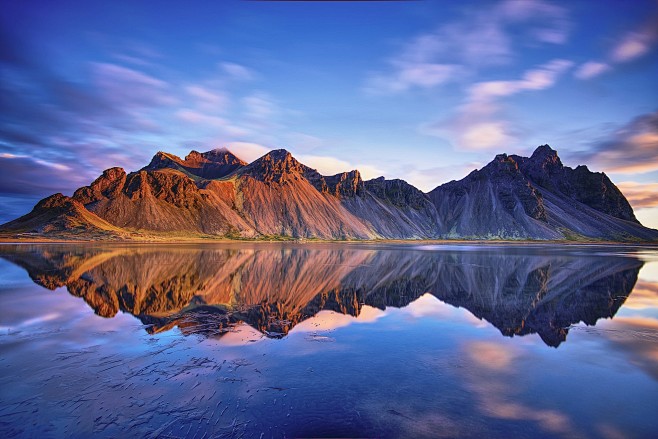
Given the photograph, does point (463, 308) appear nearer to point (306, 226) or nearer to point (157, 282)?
point (157, 282)

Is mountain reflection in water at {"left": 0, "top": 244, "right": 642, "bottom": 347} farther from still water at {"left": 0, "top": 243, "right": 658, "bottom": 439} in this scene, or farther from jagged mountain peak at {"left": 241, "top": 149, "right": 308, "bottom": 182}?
jagged mountain peak at {"left": 241, "top": 149, "right": 308, "bottom": 182}

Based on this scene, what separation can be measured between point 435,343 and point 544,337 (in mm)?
5354

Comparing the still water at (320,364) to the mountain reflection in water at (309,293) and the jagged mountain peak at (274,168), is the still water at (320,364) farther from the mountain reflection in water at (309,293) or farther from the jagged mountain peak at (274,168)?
the jagged mountain peak at (274,168)

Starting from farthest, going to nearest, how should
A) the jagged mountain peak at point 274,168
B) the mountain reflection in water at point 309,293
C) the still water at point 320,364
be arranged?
Result: the jagged mountain peak at point 274,168
the mountain reflection in water at point 309,293
the still water at point 320,364

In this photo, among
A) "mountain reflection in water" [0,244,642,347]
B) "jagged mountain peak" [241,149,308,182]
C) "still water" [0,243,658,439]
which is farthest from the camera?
→ "jagged mountain peak" [241,149,308,182]

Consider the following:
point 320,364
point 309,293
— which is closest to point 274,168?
point 309,293

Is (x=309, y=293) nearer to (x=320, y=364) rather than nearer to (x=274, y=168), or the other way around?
(x=320, y=364)

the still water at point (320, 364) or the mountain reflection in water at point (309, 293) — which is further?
the mountain reflection in water at point (309, 293)

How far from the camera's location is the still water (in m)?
8.19

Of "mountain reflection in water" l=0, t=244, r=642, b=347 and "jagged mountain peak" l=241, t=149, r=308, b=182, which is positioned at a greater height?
"jagged mountain peak" l=241, t=149, r=308, b=182

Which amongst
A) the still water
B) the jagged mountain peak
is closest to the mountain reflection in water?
the still water

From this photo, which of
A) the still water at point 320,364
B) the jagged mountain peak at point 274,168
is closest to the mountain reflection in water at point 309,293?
the still water at point 320,364

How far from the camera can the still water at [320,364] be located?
8188 mm

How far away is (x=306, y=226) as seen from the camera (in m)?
165
